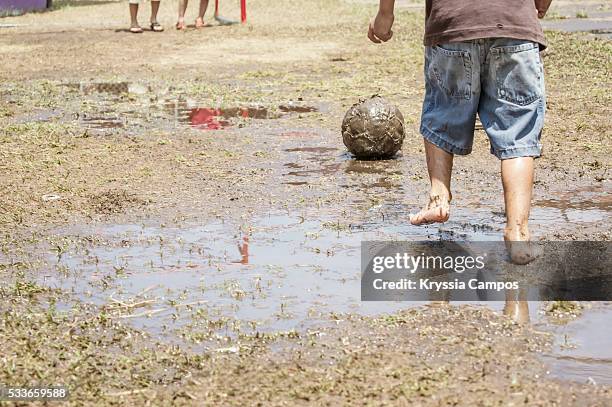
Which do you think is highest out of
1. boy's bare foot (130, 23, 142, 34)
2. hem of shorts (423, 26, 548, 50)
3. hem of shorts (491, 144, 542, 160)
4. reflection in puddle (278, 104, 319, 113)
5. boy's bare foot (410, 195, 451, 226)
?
hem of shorts (423, 26, 548, 50)

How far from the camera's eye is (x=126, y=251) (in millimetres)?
5941

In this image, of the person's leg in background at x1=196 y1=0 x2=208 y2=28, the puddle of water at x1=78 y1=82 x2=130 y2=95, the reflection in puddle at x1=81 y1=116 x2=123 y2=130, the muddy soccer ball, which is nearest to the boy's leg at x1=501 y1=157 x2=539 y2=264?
the muddy soccer ball

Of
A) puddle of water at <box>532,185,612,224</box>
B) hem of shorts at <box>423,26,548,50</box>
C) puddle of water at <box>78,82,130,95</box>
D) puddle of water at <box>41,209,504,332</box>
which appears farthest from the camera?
puddle of water at <box>78,82,130,95</box>

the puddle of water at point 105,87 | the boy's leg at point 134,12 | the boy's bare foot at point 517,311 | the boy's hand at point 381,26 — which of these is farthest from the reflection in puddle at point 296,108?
the boy's leg at point 134,12

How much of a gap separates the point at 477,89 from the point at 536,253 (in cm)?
85

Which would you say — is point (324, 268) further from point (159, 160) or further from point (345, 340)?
point (159, 160)

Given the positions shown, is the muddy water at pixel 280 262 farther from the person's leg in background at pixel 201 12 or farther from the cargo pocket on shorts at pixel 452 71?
the person's leg in background at pixel 201 12

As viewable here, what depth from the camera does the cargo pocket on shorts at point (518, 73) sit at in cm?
541

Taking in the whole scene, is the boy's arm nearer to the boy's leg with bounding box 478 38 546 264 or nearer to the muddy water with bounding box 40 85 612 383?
the boy's leg with bounding box 478 38 546 264

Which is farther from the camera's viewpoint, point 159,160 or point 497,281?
point 159,160

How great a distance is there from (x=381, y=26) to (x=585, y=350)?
215 cm

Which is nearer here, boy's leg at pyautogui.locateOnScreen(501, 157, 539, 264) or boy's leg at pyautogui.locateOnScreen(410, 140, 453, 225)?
boy's leg at pyautogui.locateOnScreen(501, 157, 539, 264)

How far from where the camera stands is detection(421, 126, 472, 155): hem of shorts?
5711 millimetres

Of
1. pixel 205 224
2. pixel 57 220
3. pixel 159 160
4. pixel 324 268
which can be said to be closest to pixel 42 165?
pixel 159 160
